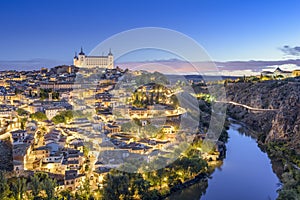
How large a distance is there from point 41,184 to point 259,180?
18.2 ft

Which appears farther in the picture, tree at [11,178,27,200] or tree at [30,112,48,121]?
tree at [30,112,48,121]

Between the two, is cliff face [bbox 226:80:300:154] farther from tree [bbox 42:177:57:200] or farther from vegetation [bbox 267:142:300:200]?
tree [bbox 42:177:57:200]

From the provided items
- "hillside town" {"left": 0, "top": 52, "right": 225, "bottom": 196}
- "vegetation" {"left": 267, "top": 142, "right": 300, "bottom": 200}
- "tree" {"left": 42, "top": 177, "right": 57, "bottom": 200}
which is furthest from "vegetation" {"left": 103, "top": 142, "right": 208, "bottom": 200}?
"vegetation" {"left": 267, "top": 142, "right": 300, "bottom": 200}

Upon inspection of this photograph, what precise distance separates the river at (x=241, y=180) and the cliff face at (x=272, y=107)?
131 centimetres

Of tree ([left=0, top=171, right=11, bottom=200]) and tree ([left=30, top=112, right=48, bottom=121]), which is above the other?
tree ([left=30, top=112, right=48, bottom=121])

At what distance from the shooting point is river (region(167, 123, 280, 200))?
7.05 metres

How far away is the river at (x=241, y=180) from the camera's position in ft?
23.1

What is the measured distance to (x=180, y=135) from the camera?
10211mm

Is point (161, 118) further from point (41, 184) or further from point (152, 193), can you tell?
point (41, 184)

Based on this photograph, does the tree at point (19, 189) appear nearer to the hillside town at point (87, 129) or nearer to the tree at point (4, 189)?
the tree at point (4, 189)

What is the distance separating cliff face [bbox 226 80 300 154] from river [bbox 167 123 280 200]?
4.30 feet

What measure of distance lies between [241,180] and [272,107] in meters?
9.44

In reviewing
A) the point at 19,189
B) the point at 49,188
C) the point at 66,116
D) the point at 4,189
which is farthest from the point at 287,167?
the point at 66,116

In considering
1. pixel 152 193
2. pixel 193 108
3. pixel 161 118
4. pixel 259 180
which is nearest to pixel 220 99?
pixel 193 108
